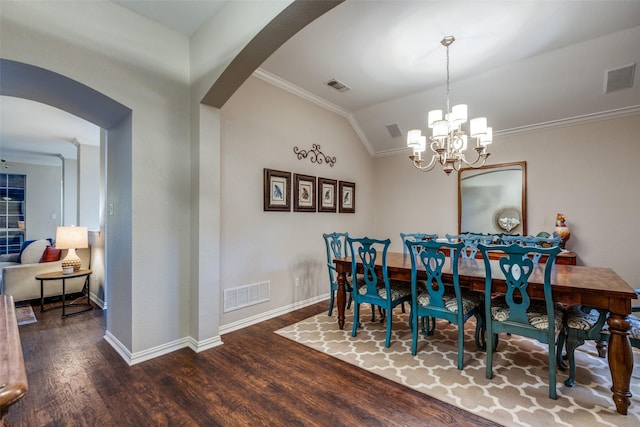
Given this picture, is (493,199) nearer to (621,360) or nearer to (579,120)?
(579,120)

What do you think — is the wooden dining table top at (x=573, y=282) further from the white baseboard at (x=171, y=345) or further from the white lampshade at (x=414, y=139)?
the white baseboard at (x=171, y=345)

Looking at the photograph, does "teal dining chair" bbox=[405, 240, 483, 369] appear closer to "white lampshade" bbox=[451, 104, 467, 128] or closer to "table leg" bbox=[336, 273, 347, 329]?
"table leg" bbox=[336, 273, 347, 329]

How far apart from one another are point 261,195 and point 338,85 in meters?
1.85

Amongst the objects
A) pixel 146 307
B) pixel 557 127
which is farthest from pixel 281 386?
pixel 557 127

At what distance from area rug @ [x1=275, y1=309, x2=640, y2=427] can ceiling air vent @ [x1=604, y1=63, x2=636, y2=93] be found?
288cm

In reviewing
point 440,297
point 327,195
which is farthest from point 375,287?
point 327,195

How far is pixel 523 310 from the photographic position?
216cm

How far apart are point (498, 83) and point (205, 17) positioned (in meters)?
3.48

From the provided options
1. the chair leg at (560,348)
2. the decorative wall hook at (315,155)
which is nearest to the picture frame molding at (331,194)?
the decorative wall hook at (315,155)

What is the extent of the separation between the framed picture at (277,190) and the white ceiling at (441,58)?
123 centimetres

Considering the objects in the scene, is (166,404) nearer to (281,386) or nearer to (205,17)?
(281,386)

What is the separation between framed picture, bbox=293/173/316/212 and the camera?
13.2 ft

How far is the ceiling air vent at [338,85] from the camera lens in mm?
3873

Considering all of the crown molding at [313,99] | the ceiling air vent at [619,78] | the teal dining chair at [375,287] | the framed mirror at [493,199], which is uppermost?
the crown molding at [313,99]
